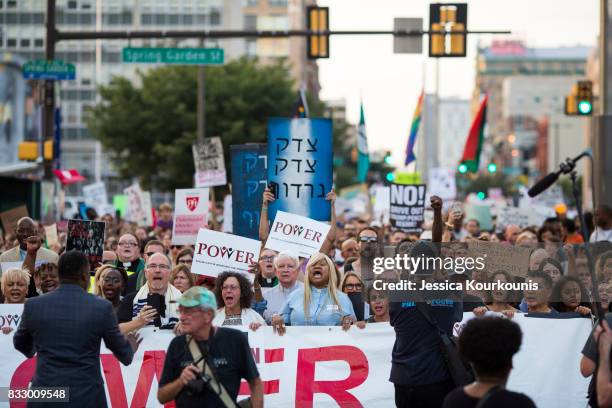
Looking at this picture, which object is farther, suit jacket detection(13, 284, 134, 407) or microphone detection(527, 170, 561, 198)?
microphone detection(527, 170, 561, 198)

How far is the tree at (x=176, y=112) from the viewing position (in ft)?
194

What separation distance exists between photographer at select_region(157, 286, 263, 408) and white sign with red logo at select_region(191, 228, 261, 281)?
4650 mm

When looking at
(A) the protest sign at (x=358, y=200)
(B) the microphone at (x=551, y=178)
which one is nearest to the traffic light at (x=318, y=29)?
(A) the protest sign at (x=358, y=200)

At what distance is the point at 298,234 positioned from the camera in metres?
12.9

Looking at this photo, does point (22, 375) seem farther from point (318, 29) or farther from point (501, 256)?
point (318, 29)

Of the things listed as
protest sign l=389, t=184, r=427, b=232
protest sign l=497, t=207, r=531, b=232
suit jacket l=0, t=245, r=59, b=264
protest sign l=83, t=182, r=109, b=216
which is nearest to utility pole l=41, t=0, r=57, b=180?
protest sign l=83, t=182, r=109, b=216

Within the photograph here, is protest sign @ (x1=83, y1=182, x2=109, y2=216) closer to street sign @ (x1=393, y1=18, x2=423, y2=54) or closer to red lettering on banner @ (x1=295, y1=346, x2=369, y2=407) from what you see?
street sign @ (x1=393, y1=18, x2=423, y2=54)

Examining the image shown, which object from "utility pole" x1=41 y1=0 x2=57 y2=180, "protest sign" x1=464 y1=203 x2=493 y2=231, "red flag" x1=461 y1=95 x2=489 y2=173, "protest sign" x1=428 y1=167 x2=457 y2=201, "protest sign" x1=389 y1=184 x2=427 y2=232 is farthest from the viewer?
"protest sign" x1=428 y1=167 x2=457 y2=201

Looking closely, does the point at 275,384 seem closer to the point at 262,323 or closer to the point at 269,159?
the point at 262,323

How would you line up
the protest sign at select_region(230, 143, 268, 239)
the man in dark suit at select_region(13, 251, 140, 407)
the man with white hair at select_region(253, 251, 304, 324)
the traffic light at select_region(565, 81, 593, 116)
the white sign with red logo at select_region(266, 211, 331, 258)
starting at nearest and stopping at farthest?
the man in dark suit at select_region(13, 251, 140, 407), the man with white hair at select_region(253, 251, 304, 324), the white sign with red logo at select_region(266, 211, 331, 258), the protest sign at select_region(230, 143, 268, 239), the traffic light at select_region(565, 81, 593, 116)

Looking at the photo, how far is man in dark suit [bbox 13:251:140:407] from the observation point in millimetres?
7547

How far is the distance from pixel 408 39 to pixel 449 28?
3.11 ft

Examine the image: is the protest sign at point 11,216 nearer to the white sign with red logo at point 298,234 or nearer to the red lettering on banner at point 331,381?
the white sign with red logo at point 298,234

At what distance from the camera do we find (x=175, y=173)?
193ft
